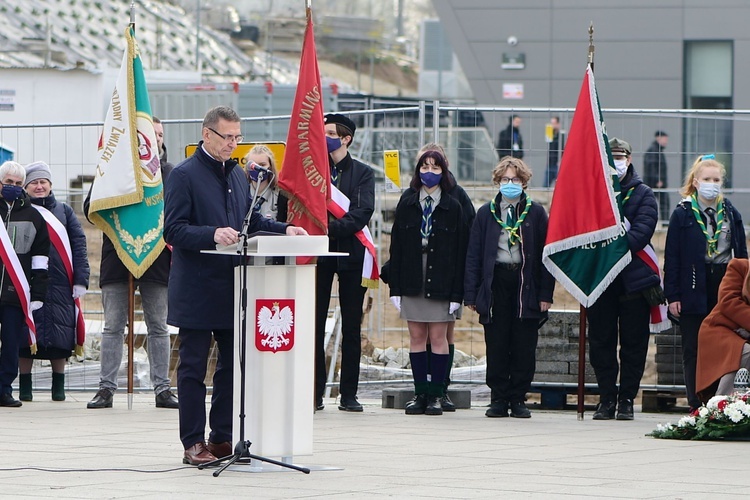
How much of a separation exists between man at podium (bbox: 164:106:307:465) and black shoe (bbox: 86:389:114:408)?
12.3ft

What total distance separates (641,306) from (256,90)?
2275 cm

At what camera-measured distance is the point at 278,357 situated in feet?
24.5

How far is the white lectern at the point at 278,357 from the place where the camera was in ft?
24.3

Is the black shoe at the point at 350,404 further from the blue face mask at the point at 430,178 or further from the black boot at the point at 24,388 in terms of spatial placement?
the black boot at the point at 24,388

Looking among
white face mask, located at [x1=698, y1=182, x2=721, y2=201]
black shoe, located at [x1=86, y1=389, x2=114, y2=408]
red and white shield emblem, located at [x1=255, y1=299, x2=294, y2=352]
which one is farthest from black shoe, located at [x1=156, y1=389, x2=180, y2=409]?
white face mask, located at [x1=698, y1=182, x2=721, y2=201]

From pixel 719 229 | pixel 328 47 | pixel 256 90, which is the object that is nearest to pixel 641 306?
pixel 719 229

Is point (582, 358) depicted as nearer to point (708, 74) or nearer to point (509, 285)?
point (509, 285)

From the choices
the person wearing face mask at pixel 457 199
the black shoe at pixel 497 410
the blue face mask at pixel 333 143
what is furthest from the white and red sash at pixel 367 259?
the black shoe at pixel 497 410

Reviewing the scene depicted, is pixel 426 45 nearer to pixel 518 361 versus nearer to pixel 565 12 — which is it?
pixel 565 12

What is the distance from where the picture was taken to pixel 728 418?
9.46m

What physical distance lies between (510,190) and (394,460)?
3.49m

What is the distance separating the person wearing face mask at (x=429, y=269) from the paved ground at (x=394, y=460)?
1.37ft

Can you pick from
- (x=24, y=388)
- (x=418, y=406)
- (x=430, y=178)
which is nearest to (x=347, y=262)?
(x=430, y=178)

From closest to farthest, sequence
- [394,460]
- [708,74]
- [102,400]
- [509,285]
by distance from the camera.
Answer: [394,460]
[509,285]
[102,400]
[708,74]
